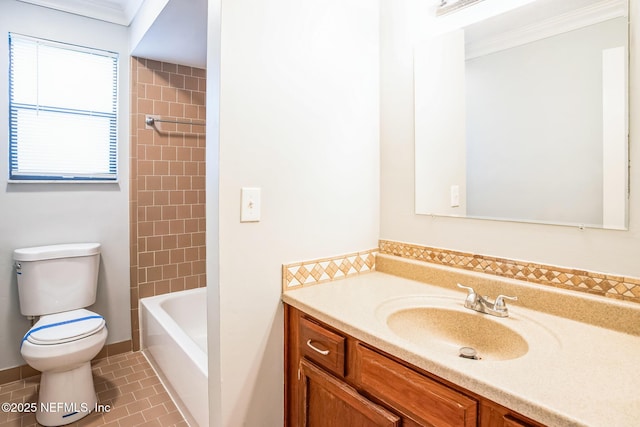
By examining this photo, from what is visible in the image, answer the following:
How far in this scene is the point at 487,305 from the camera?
1.14 metres

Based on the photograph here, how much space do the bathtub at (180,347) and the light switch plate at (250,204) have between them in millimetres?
821

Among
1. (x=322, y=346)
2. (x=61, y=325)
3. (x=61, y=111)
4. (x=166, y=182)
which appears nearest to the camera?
(x=322, y=346)

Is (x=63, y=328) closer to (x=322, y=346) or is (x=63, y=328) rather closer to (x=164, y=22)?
(x=322, y=346)

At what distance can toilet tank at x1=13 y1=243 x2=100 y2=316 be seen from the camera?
2084 mm

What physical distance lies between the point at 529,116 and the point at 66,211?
8.79ft

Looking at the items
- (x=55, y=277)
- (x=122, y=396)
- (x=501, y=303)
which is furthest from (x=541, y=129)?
(x=55, y=277)

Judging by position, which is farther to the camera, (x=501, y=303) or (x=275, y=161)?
(x=275, y=161)

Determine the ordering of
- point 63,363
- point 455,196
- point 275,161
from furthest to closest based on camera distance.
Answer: point 63,363, point 455,196, point 275,161

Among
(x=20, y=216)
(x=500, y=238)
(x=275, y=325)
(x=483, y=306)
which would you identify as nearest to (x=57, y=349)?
(x=20, y=216)

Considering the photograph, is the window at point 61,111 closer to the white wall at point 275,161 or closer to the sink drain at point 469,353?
the white wall at point 275,161

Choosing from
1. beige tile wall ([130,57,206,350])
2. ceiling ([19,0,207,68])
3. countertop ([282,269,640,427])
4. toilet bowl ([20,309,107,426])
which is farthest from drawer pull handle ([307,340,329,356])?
beige tile wall ([130,57,206,350])

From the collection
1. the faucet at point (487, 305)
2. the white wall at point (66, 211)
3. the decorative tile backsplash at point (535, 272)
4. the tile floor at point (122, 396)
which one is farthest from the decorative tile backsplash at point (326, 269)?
the white wall at point (66, 211)

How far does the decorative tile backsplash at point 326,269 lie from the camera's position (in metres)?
1.37

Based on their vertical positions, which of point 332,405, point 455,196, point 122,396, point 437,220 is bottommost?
point 122,396
